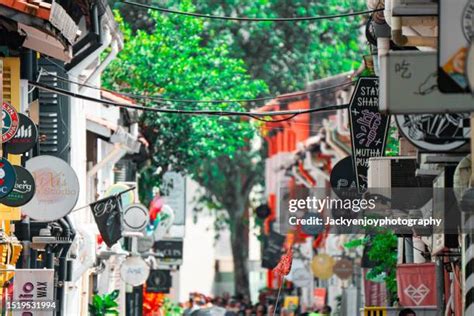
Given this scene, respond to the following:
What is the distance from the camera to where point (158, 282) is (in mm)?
49781

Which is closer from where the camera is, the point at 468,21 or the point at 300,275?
the point at 468,21

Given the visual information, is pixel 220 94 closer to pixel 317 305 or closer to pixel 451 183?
pixel 317 305

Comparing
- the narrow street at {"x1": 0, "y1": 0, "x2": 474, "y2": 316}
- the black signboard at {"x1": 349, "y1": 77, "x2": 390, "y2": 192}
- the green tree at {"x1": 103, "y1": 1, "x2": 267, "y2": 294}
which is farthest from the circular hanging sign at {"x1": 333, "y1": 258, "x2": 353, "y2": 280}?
the black signboard at {"x1": 349, "y1": 77, "x2": 390, "y2": 192}

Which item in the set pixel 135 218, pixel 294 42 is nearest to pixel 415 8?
pixel 135 218

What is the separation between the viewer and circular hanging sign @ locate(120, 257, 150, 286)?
3941cm

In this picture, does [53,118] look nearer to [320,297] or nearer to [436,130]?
[436,130]

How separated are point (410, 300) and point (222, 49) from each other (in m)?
27.6

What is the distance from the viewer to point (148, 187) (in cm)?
4894

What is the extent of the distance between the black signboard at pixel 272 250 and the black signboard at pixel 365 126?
33.3m

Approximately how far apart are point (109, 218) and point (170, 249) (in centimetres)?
1937

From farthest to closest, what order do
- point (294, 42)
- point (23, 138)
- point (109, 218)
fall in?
point (294, 42), point (109, 218), point (23, 138)

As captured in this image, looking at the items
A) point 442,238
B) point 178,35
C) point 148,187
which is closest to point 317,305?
point 148,187

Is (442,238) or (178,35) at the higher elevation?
(178,35)

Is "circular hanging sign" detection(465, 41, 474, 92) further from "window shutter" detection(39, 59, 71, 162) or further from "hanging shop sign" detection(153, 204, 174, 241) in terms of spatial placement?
"hanging shop sign" detection(153, 204, 174, 241)
